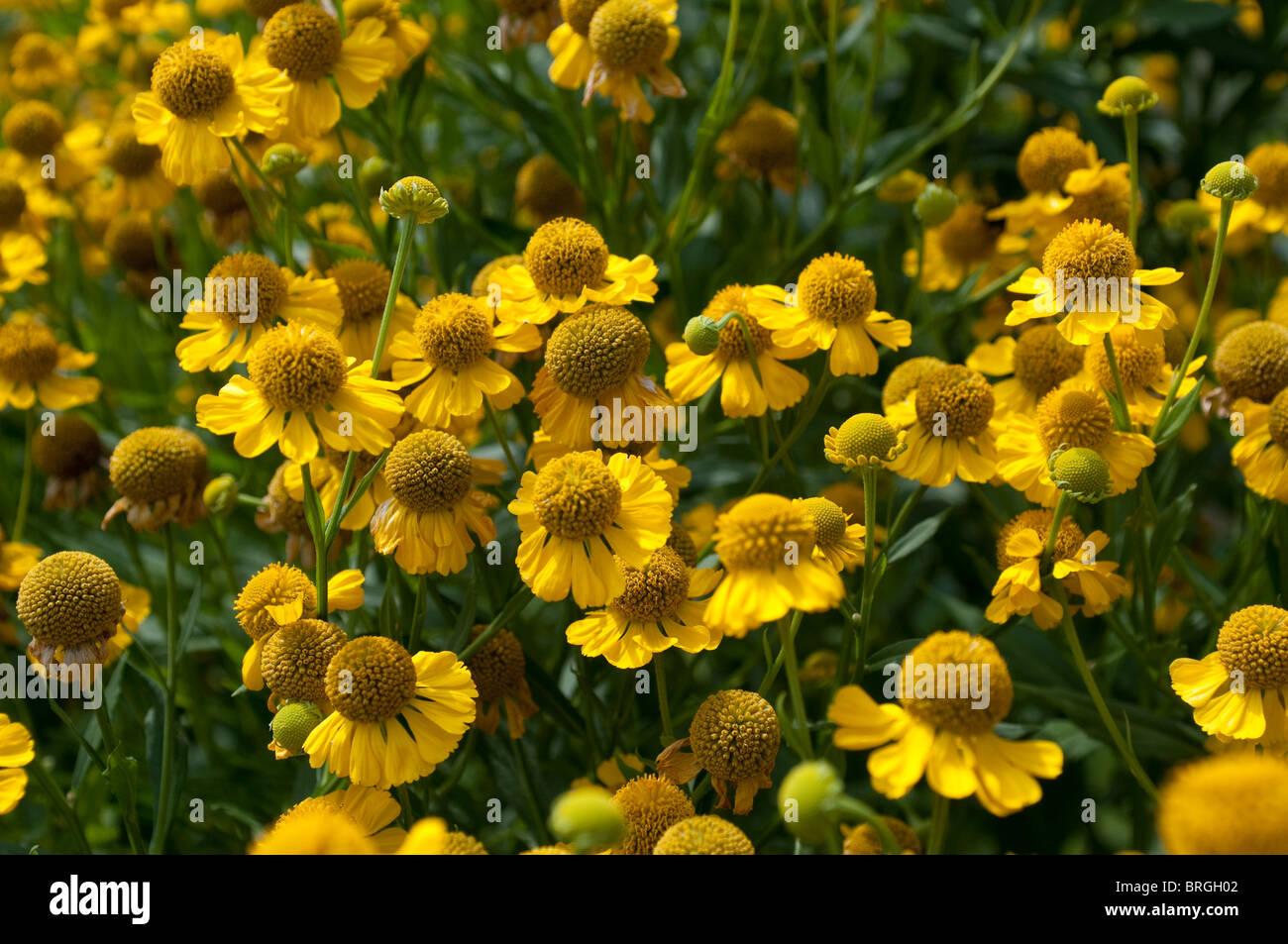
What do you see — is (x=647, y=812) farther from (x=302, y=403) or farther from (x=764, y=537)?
(x=302, y=403)

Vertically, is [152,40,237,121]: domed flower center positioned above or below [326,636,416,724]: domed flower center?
above

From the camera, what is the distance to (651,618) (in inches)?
36.9

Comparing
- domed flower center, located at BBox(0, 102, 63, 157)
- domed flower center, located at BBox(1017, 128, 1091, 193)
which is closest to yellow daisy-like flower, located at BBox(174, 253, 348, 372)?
domed flower center, located at BBox(0, 102, 63, 157)

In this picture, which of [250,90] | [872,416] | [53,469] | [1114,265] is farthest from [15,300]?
[1114,265]

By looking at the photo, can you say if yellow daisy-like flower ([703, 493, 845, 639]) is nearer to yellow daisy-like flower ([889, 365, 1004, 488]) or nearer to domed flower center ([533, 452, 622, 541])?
domed flower center ([533, 452, 622, 541])

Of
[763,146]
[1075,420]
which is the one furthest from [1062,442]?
[763,146]

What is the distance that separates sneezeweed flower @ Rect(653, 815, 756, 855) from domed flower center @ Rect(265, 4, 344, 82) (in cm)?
86

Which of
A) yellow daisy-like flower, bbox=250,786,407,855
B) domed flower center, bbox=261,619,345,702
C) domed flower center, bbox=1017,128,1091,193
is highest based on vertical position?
domed flower center, bbox=1017,128,1091,193

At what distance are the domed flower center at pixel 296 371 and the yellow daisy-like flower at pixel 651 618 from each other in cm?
29

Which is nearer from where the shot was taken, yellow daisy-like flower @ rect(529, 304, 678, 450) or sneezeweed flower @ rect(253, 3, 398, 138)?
yellow daisy-like flower @ rect(529, 304, 678, 450)

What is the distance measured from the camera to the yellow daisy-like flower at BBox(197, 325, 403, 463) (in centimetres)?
92

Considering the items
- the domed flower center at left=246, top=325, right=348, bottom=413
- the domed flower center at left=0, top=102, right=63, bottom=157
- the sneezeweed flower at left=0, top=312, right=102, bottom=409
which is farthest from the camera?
the domed flower center at left=0, top=102, right=63, bottom=157

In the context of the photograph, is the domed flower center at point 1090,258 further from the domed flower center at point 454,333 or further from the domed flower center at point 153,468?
the domed flower center at point 153,468

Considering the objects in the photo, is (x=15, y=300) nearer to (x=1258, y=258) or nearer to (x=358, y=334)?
(x=358, y=334)
